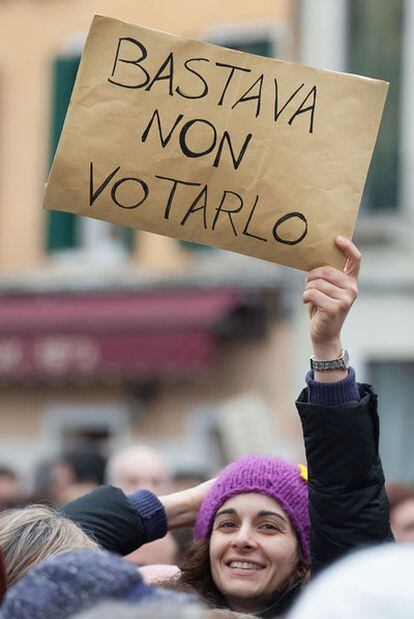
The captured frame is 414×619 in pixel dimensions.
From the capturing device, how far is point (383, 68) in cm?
1448

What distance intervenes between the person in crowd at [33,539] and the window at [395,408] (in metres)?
10.9

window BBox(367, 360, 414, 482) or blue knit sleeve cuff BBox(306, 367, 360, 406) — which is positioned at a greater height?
blue knit sleeve cuff BBox(306, 367, 360, 406)

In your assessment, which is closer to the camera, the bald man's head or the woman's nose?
the woman's nose

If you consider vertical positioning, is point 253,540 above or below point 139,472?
above

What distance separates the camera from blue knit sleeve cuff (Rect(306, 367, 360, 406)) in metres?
3.43

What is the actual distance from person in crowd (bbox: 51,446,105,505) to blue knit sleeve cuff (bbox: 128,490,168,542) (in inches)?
190

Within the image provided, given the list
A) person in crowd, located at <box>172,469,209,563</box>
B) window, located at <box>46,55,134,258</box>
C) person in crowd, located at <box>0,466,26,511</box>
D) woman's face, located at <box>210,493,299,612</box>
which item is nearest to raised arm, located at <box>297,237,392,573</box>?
woman's face, located at <box>210,493,299,612</box>

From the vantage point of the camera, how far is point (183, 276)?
15.0m

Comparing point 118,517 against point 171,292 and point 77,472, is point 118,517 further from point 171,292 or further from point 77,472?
point 171,292

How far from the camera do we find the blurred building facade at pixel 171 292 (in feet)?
47.3

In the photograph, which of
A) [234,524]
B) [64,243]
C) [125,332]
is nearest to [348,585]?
[234,524]

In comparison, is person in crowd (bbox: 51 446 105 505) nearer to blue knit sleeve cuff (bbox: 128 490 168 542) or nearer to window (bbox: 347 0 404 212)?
blue knit sleeve cuff (bbox: 128 490 168 542)

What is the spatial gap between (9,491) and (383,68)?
22.8ft

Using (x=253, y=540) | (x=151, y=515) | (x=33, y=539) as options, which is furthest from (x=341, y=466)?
(x=151, y=515)
